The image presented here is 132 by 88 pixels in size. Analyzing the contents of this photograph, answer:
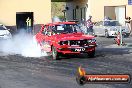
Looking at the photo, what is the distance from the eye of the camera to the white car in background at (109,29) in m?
31.7

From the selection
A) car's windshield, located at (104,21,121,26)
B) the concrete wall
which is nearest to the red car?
car's windshield, located at (104,21,121,26)

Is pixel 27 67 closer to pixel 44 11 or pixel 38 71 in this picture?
pixel 38 71

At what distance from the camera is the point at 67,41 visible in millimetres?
15516

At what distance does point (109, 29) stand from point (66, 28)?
15.2m

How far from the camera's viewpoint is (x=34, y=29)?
35.9 metres

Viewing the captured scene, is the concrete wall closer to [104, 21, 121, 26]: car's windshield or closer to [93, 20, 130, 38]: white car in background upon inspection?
[93, 20, 130, 38]: white car in background

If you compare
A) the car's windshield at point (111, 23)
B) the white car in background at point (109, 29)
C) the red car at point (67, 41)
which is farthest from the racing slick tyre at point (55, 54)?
the car's windshield at point (111, 23)

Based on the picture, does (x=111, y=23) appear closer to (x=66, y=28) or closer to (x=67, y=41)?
(x=66, y=28)

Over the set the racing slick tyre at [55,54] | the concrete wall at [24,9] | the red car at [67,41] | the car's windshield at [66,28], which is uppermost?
the concrete wall at [24,9]

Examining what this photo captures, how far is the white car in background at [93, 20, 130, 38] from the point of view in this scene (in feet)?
104

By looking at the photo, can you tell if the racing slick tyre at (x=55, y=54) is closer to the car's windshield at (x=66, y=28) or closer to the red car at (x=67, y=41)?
the red car at (x=67, y=41)

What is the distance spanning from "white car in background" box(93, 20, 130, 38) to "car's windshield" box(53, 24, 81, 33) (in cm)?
1424

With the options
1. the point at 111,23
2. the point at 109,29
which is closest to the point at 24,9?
the point at 111,23

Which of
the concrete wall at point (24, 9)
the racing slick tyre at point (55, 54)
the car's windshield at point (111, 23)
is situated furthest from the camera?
the concrete wall at point (24, 9)
